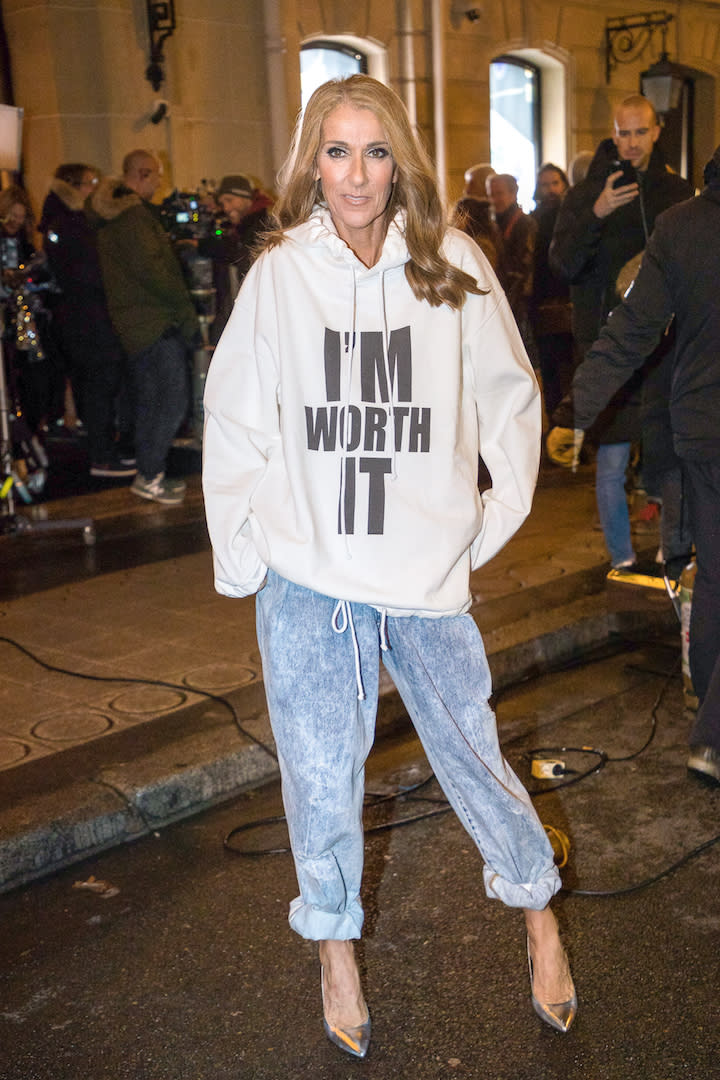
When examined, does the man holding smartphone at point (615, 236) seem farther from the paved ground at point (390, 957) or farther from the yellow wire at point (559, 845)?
the yellow wire at point (559, 845)

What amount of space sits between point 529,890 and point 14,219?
770cm

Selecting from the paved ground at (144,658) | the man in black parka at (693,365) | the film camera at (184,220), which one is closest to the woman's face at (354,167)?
the man in black parka at (693,365)

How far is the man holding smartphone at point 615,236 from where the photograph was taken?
587cm

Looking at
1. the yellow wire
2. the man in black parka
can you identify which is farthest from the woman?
the man in black parka

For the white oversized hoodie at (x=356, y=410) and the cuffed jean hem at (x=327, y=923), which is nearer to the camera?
the white oversized hoodie at (x=356, y=410)

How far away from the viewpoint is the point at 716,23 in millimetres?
20203

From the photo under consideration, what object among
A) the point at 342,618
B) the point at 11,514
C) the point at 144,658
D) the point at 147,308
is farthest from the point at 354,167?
the point at 147,308

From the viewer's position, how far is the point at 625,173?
19.4 ft

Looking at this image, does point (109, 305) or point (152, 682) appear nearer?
point (152, 682)

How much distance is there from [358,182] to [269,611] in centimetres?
92

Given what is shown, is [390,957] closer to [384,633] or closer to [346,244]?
[384,633]

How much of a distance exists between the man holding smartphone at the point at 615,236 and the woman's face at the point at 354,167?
3.49 meters

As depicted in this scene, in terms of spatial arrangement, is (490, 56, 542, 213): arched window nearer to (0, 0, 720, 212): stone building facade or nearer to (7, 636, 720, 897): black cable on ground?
(0, 0, 720, 212): stone building facade

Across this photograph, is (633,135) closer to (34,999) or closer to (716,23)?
(34,999)
